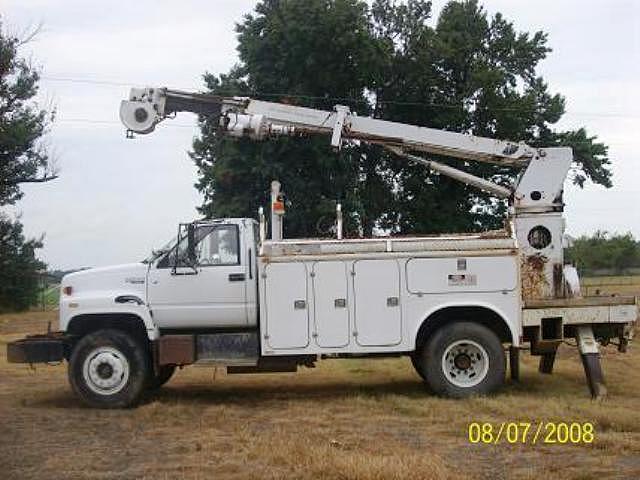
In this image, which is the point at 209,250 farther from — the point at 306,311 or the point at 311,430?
the point at 311,430

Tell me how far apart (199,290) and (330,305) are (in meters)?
1.78

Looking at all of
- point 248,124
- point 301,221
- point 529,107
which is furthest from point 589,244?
point 248,124

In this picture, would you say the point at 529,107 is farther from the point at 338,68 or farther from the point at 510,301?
the point at 510,301

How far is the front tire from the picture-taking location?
11656mm

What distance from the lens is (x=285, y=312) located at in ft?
38.0

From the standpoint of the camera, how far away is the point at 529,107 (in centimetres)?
3569

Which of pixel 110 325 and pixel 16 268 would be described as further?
pixel 16 268

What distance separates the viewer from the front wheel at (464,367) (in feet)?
38.3

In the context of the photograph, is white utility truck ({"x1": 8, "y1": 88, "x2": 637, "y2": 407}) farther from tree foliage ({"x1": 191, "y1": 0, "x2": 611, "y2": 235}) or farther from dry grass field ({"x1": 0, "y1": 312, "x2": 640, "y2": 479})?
tree foliage ({"x1": 191, "y1": 0, "x2": 611, "y2": 235})

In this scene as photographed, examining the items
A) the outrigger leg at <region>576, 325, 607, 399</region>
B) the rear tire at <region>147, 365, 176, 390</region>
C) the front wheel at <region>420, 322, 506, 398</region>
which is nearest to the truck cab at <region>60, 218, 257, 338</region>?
the rear tire at <region>147, 365, 176, 390</region>

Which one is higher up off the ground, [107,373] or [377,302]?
[377,302]

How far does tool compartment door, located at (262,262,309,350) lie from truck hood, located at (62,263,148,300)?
1733 millimetres

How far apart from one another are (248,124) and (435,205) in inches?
861

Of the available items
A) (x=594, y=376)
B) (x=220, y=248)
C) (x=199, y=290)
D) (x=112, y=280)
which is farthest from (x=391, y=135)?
(x=112, y=280)
